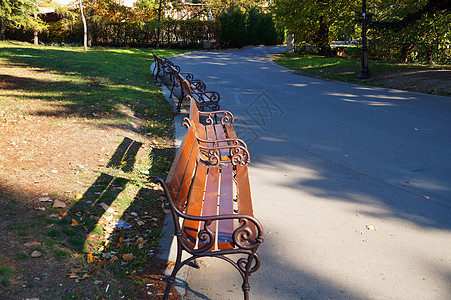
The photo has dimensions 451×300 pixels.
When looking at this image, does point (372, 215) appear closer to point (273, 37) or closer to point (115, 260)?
point (115, 260)

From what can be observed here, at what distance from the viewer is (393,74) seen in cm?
1512

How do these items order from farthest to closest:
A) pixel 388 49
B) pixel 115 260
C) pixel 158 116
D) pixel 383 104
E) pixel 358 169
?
pixel 388 49
pixel 383 104
pixel 158 116
pixel 358 169
pixel 115 260

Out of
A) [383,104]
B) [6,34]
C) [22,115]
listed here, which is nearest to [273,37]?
[6,34]

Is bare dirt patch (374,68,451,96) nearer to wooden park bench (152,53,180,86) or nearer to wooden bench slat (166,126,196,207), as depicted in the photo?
wooden park bench (152,53,180,86)

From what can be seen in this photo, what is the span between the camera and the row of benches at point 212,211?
3.04 meters

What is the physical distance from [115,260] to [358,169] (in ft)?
12.6

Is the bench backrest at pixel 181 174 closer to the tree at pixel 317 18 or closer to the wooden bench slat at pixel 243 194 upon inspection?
the wooden bench slat at pixel 243 194

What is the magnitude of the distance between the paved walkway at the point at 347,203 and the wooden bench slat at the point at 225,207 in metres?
0.43

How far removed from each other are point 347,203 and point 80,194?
10.2 ft

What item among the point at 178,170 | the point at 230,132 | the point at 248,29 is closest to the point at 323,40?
the point at 248,29

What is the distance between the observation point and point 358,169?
5996 millimetres

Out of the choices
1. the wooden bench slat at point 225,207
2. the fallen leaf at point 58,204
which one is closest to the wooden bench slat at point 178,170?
the wooden bench slat at point 225,207

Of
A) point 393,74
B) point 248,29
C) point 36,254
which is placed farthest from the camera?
point 248,29

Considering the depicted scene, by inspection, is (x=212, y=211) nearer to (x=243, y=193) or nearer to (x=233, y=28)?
(x=243, y=193)
